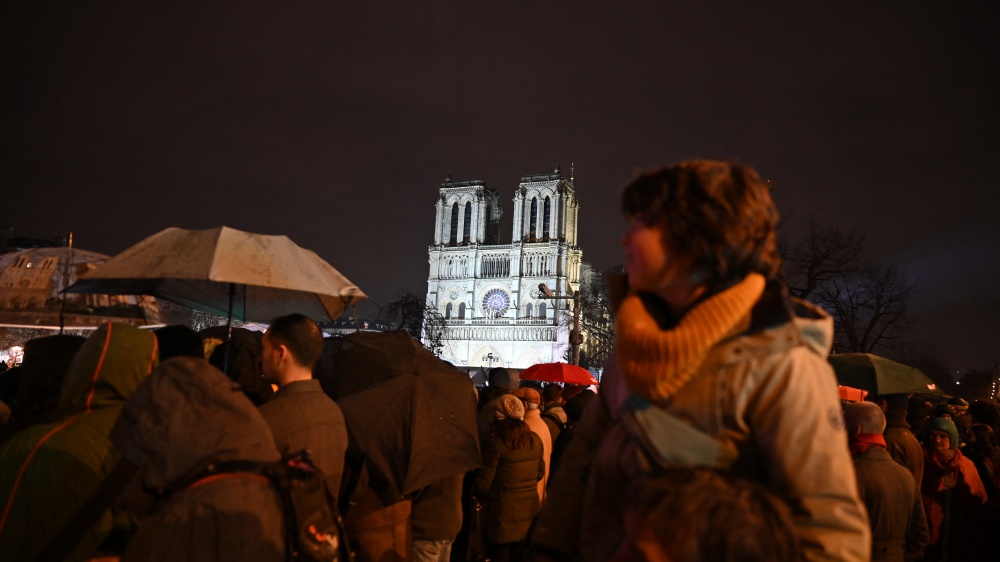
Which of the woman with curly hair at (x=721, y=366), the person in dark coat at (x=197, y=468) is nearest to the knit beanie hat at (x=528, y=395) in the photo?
the person in dark coat at (x=197, y=468)

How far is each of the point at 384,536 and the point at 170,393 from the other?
2.24 metres

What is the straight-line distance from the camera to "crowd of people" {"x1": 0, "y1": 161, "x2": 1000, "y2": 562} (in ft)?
4.69

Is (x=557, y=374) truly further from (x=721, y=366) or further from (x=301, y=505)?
(x=721, y=366)

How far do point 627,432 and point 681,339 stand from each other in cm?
39

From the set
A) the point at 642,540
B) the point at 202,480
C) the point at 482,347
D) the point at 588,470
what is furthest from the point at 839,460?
the point at 482,347

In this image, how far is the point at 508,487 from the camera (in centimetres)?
534

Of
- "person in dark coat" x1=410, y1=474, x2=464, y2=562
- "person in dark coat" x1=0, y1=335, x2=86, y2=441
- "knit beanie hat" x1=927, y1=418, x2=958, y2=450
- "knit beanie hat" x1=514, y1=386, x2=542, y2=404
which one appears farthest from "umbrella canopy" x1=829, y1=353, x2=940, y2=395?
"person in dark coat" x1=0, y1=335, x2=86, y2=441

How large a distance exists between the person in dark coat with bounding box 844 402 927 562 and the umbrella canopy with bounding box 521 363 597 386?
769 centimetres

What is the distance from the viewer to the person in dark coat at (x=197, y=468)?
6.54 feet

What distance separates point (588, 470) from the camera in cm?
196

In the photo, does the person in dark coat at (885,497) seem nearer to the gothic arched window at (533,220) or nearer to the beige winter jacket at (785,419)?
the beige winter jacket at (785,419)

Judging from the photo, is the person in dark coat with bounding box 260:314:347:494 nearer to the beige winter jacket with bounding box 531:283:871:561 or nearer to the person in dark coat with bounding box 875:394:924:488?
the beige winter jacket with bounding box 531:283:871:561

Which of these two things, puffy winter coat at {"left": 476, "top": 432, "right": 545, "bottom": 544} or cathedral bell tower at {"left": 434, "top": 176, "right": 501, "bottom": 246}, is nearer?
puffy winter coat at {"left": 476, "top": 432, "right": 545, "bottom": 544}

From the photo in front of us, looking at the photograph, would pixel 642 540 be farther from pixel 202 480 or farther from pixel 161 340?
pixel 161 340
